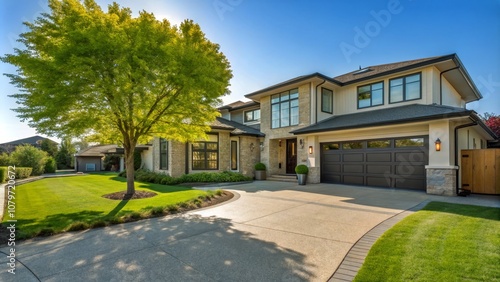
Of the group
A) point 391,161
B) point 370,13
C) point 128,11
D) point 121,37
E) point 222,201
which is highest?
point 370,13

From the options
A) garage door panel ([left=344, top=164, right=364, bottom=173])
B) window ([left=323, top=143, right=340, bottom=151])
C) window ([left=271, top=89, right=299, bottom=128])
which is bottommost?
garage door panel ([left=344, top=164, right=364, bottom=173])

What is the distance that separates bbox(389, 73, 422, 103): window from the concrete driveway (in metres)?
8.29

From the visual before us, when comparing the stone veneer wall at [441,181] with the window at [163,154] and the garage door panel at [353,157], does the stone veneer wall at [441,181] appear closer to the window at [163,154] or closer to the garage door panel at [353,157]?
the garage door panel at [353,157]

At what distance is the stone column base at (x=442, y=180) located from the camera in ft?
32.0

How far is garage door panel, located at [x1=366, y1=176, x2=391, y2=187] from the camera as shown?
12.0 meters

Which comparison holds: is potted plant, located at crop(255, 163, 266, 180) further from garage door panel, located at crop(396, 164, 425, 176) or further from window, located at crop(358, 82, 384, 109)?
garage door panel, located at crop(396, 164, 425, 176)

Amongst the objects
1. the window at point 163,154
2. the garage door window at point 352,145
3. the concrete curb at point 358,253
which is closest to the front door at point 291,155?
the garage door window at point 352,145

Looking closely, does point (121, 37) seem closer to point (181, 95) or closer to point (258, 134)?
point (181, 95)

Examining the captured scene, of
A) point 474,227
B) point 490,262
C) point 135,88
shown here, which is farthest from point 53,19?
point 474,227

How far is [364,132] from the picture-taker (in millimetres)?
12711

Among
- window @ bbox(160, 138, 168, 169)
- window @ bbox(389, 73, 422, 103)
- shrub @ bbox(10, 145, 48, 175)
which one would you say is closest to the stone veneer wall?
window @ bbox(389, 73, 422, 103)

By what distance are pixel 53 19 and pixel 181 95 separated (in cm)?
440

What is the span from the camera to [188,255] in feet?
13.1
